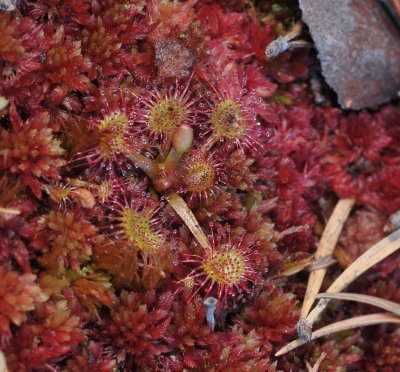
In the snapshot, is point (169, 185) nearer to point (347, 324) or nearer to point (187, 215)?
point (187, 215)

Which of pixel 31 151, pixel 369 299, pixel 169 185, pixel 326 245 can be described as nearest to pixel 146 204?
pixel 169 185

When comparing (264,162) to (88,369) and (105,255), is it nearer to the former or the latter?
(105,255)

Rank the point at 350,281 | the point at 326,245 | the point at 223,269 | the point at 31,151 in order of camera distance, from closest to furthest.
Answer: the point at 31,151
the point at 223,269
the point at 350,281
the point at 326,245

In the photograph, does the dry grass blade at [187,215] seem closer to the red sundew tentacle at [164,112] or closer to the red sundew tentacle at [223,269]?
the red sundew tentacle at [223,269]

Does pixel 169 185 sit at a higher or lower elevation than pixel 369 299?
higher

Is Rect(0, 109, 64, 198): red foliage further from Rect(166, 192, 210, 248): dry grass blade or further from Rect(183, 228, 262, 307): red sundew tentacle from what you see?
Rect(183, 228, 262, 307): red sundew tentacle

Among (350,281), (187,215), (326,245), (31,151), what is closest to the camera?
(31,151)
